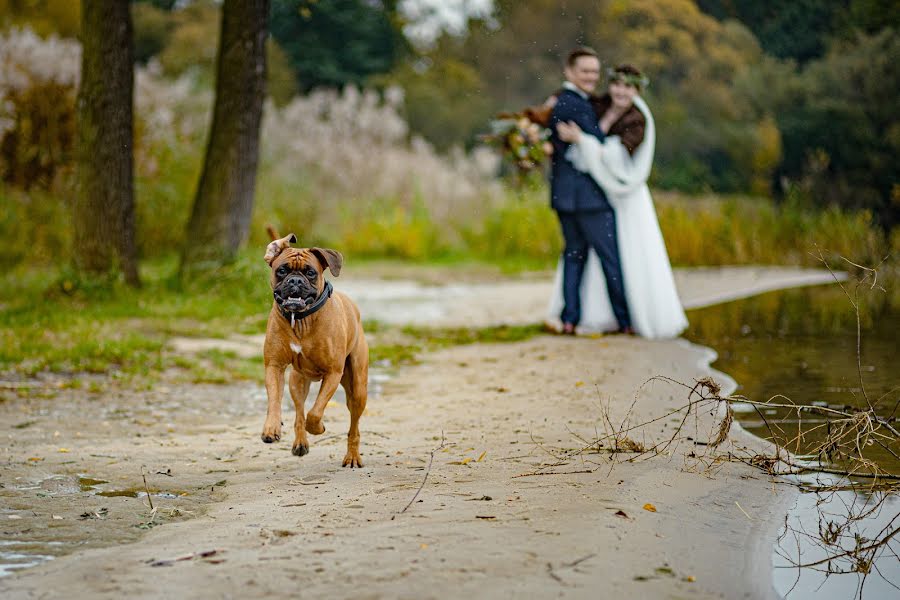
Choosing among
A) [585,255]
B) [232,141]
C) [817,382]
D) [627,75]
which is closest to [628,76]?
[627,75]

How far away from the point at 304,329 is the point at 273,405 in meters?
0.39

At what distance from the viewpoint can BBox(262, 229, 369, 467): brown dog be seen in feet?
16.8

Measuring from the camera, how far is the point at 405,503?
504 cm

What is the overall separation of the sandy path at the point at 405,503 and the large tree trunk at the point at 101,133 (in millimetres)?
4825

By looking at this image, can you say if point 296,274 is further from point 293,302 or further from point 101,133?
point 101,133

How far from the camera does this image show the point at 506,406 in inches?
301

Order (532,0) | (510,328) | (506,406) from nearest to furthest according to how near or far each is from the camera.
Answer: (506,406)
(510,328)
(532,0)

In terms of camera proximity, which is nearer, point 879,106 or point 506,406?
point 506,406

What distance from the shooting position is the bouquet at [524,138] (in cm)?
1107

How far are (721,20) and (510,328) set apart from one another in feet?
98.0

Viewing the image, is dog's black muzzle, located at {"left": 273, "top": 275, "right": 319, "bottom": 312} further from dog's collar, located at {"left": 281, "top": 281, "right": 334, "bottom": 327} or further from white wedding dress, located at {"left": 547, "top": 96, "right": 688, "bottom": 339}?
white wedding dress, located at {"left": 547, "top": 96, "right": 688, "bottom": 339}

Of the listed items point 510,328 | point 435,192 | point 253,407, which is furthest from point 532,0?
point 253,407

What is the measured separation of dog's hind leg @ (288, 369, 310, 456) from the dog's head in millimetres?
535

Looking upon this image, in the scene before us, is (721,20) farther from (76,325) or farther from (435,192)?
(76,325)
